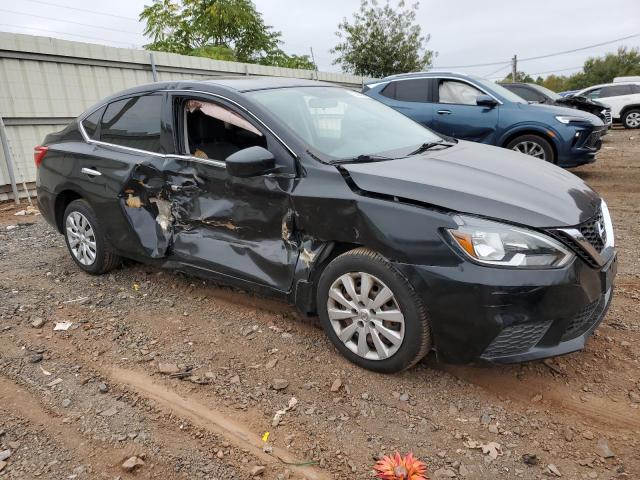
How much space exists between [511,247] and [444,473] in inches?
40.9

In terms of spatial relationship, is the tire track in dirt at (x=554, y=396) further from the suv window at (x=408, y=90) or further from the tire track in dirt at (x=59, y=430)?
the suv window at (x=408, y=90)

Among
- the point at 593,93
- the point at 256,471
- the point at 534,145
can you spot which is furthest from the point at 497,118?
the point at 593,93

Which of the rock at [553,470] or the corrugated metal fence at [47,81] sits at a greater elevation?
the corrugated metal fence at [47,81]

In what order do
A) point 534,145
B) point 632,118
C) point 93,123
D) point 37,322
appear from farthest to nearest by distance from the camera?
point 632,118 → point 534,145 → point 93,123 → point 37,322

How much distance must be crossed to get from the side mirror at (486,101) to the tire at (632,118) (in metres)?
12.4

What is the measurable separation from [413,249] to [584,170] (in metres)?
7.85

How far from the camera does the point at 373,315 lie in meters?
2.61

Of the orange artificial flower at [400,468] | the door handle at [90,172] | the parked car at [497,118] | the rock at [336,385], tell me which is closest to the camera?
the orange artificial flower at [400,468]

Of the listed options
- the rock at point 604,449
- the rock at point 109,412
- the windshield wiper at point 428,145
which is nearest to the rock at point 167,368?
the rock at point 109,412

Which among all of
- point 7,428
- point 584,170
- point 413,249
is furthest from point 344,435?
point 584,170

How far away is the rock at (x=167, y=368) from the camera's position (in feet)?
9.48

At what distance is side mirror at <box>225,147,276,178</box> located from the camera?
278cm

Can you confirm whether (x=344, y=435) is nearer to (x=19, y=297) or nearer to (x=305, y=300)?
(x=305, y=300)

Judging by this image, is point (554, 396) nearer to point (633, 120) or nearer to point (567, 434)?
point (567, 434)
